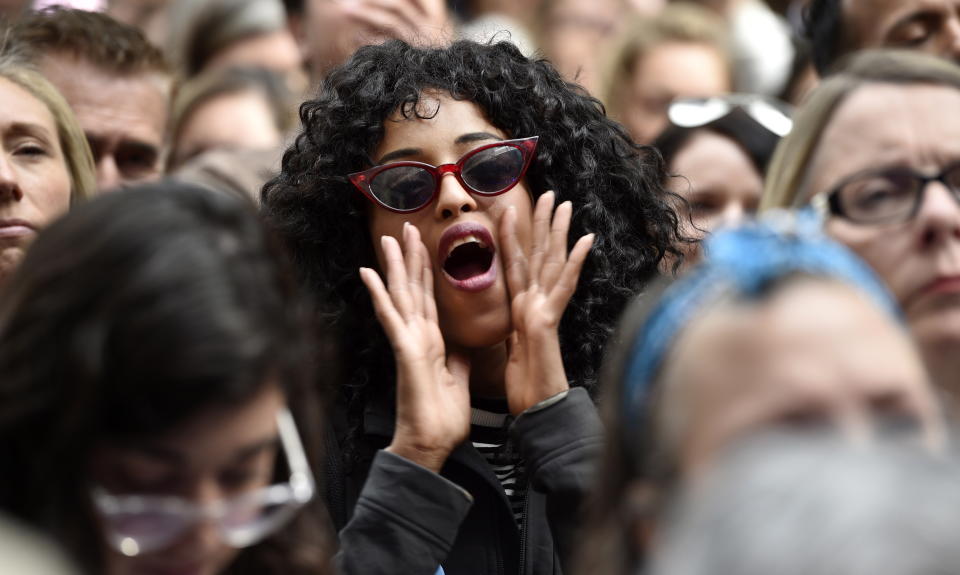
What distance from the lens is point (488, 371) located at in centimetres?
331

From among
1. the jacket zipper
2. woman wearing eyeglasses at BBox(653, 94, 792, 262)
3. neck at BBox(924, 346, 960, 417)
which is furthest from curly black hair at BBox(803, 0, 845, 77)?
the jacket zipper

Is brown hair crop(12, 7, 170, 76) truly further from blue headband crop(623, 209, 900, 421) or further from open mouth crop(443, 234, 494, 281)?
blue headband crop(623, 209, 900, 421)

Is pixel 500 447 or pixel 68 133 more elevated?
pixel 68 133

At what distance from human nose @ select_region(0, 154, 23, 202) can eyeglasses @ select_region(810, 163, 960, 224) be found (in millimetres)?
1966

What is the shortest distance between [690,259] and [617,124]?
0.46m

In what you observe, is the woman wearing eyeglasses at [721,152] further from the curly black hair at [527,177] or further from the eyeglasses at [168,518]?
the eyeglasses at [168,518]

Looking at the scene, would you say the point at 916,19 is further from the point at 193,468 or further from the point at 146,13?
the point at 146,13

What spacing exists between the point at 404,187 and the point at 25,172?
1.05m

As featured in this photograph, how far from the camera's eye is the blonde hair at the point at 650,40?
5.48m

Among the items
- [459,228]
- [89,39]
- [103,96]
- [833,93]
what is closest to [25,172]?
[103,96]

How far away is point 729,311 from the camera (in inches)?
70.8

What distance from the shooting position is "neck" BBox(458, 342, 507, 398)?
3.30 m

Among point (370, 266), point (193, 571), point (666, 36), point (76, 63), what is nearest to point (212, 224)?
point (193, 571)

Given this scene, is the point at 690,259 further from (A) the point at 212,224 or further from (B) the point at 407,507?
(A) the point at 212,224
